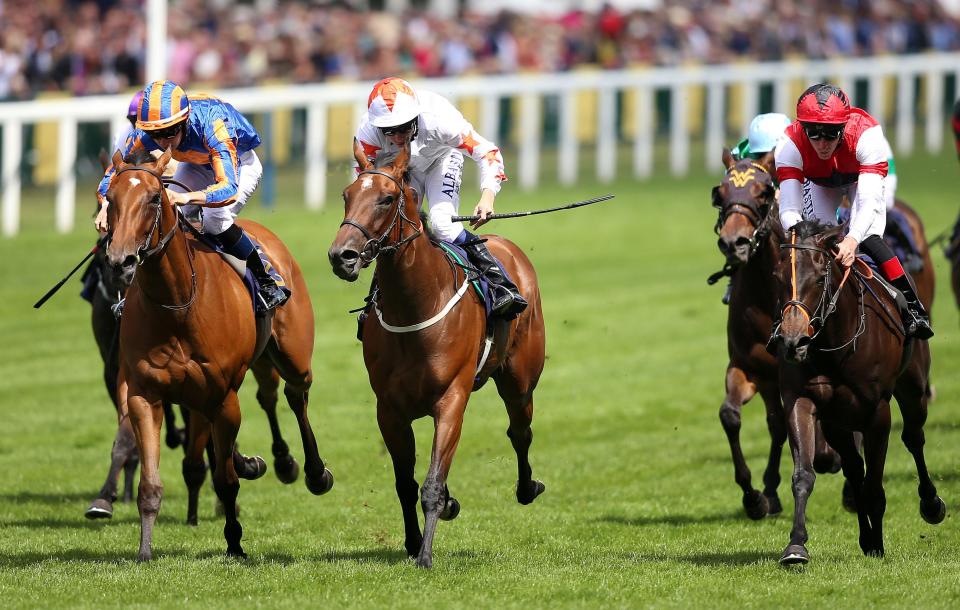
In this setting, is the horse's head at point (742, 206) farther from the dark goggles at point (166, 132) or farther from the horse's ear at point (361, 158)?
the dark goggles at point (166, 132)

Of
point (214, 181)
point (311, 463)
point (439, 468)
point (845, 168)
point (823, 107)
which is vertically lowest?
point (311, 463)

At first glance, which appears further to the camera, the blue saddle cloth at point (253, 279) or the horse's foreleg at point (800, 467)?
the blue saddle cloth at point (253, 279)

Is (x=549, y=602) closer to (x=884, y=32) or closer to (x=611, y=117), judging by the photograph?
(x=611, y=117)

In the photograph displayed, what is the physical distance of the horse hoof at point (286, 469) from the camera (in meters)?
9.60

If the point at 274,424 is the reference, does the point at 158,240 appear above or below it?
above

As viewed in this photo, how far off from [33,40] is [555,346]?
9.92 m

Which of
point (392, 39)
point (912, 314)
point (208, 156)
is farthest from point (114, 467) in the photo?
point (392, 39)

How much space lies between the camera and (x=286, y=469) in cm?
963

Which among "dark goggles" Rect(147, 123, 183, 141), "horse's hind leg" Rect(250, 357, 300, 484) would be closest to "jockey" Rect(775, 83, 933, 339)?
"dark goggles" Rect(147, 123, 183, 141)

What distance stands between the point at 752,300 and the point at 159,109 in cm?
322

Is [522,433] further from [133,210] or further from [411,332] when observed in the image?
[133,210]

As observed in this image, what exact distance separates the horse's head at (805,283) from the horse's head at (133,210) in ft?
9.16

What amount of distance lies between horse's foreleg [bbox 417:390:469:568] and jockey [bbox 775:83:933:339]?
5.78 feet

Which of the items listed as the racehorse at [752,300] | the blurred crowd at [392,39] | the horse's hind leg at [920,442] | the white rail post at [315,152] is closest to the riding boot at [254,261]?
the racehorse at [752,300]
